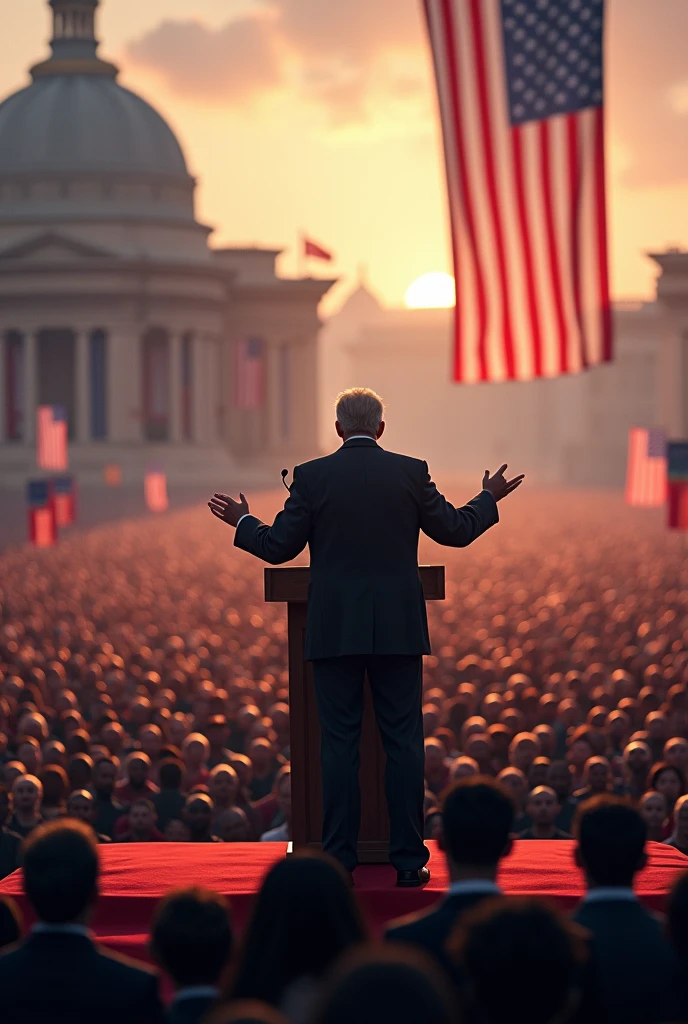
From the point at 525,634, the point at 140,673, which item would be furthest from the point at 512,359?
the point at 525,634

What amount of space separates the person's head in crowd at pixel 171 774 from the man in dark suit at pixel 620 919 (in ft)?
28.4

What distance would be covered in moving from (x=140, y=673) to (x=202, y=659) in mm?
1445

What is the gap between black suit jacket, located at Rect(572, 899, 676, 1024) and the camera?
5.86 metres

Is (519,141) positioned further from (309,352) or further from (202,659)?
(309,352)

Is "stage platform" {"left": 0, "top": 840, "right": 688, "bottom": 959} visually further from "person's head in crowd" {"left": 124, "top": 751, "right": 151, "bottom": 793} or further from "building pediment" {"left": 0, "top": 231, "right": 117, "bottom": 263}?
"building pediment" {"left": 0, "top": 231, "right": 117, "bottom": 263}

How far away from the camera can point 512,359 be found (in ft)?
43.7

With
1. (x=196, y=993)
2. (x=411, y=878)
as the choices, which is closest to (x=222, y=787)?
(x=411, y=878)

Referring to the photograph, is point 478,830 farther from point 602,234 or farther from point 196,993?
point 602,234

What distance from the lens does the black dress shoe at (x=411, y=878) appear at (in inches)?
339

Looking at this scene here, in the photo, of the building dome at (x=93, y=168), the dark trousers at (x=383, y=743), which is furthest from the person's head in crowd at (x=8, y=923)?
the building dome at (x=93, y=168)

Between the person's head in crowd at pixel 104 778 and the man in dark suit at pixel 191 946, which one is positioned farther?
the person's head in crowd at pixel 104 778

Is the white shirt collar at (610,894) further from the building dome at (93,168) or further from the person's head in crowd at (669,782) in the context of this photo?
the building dome at (93,168)

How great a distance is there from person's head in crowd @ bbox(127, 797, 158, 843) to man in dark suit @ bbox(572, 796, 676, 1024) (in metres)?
7.04

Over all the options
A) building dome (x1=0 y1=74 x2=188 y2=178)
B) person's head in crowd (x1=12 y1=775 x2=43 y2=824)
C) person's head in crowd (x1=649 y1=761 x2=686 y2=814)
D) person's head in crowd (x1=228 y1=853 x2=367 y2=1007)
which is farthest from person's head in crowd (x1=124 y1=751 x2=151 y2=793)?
building dome (x1=0 y1=74 x2=188 y2=178)
